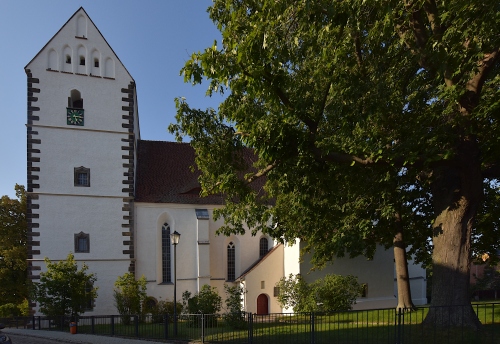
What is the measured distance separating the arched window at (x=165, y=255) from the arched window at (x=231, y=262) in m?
4.06

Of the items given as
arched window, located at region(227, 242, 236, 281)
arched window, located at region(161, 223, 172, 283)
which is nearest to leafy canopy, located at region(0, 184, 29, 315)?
arched window, located at region(161, 223, 172, 283)

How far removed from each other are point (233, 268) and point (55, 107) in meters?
15.2

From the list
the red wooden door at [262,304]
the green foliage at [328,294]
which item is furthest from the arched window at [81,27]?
the green foliage at [328,294]

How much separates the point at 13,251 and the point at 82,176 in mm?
9635

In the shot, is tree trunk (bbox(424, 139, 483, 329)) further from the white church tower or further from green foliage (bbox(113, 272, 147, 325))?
the white church tower

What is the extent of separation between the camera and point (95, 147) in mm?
26266

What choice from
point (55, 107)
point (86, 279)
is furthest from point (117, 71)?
point (86, 279)

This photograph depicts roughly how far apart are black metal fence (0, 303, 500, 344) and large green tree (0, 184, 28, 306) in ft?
62.0

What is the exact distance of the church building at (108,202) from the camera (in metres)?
25.0

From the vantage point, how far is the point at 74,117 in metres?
25.8

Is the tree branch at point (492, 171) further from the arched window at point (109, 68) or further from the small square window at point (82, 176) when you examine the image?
the arched window at point (109, 68)

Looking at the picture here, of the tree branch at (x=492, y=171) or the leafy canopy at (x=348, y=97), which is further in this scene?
the tree branch at (x=492, y=171)

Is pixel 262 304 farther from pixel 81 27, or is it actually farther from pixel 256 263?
pixel 81 27

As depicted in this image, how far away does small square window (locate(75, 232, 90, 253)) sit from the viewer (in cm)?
2527
